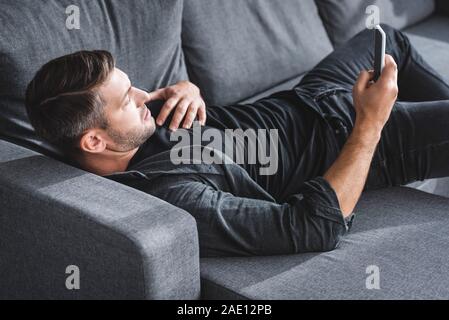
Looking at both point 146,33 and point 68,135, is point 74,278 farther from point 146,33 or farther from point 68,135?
point 146,33

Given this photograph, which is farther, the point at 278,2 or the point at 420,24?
the point at 420,24

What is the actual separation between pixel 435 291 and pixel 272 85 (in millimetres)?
1057

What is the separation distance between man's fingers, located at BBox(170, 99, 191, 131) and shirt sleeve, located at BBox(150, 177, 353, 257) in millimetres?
252

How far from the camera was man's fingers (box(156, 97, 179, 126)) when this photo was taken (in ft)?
5.55

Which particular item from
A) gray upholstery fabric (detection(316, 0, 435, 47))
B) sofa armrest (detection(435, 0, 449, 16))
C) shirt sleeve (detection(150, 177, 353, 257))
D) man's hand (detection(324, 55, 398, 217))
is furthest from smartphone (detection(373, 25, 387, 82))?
sofa armrest (detection(435, 0, 449, 16))

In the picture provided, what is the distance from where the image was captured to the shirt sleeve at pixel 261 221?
1.41 m

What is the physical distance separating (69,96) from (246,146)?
0.46 m

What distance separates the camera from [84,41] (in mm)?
1679

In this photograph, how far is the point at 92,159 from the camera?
1.58 meters

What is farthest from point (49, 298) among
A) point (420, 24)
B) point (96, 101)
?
point (420, 24)

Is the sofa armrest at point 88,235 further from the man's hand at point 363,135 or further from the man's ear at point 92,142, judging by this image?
the man's hand at point 363,135

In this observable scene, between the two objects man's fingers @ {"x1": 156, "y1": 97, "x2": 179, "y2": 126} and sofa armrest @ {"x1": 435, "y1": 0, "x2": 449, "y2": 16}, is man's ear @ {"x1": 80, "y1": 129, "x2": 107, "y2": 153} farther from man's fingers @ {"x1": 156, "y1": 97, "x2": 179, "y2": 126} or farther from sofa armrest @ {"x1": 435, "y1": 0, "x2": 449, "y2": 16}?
sofa armrest @ {"x1": 435, "y1": 0, "x2": 449, "y2": 16}

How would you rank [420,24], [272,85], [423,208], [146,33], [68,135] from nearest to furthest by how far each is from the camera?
[68,135] → [423,208] → [146,33] → [272,85] → [420,24]

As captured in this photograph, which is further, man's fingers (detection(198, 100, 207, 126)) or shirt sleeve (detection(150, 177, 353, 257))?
man's fingers (detection(198, 100, 207, 126))
